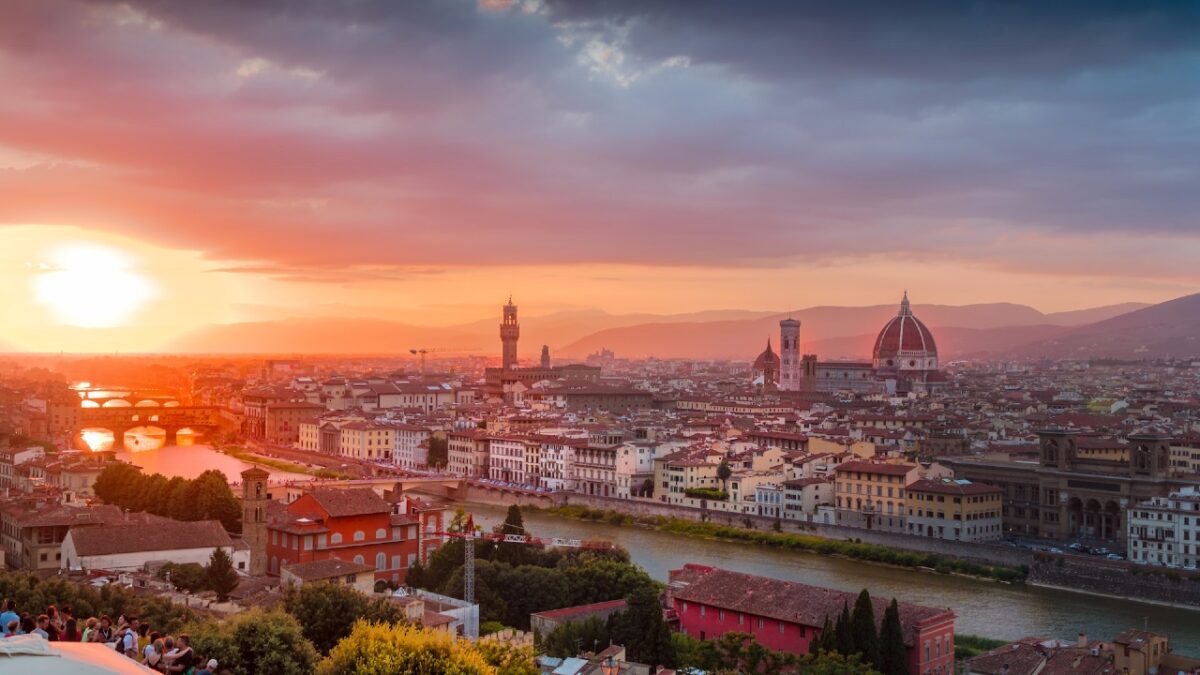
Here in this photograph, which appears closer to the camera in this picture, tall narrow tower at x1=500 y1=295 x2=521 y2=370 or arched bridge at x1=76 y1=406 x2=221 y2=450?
arched bridge at x1=76 y1=406 x2=221 y2=450

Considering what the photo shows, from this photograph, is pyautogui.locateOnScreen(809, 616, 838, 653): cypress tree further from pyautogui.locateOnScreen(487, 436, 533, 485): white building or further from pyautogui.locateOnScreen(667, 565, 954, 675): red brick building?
pyautogui.locateOnScreen(487, 436, 533, 485): white building

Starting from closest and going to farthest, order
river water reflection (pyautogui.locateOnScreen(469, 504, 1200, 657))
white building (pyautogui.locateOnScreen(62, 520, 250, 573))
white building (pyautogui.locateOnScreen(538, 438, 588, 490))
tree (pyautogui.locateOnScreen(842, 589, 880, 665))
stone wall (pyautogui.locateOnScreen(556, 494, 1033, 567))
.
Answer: tree (pyautogui.locateOnScreen(842, 589, 880, 665))
white building (pyautogui.locateOnScreen(62, 520, 250, 573))
river water reflection (pyautogui.locateOnScreen(469, 504, 1200, 657))
stone wall (pyautogui.locateOnScreen(556, 494, 1033, 567))
white building (pyautogui.locateOnScreen(538, 438, 588, 490))

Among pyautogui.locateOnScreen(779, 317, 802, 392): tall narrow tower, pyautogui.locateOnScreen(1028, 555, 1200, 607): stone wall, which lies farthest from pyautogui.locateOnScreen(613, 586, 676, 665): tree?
pyautogui.locateOnScreen(779, 317, 802, 392): tall narrow tower

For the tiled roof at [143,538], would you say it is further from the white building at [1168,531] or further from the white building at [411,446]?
the white building at [411,446]

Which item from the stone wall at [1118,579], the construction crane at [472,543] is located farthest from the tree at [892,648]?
the stone wall at [1118,579]

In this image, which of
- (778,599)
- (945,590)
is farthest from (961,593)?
(778,599)
